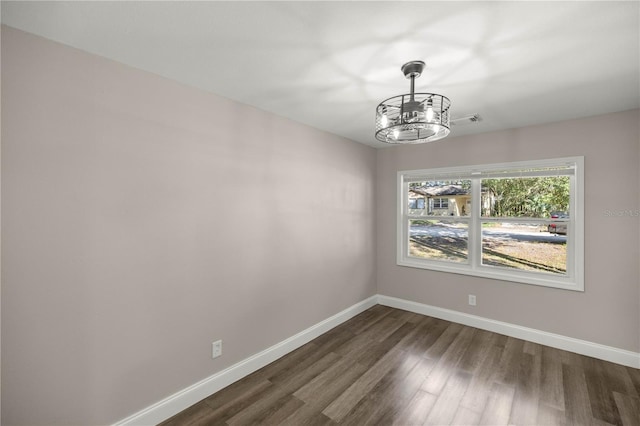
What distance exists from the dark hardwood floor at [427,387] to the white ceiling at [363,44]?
2.42 meters

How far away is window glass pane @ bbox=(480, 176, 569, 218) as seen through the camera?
3.09m

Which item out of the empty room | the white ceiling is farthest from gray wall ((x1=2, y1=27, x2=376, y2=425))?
the white ceiling

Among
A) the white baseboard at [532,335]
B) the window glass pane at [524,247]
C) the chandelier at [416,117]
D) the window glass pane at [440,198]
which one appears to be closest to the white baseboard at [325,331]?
the white baseboard at [532,335]

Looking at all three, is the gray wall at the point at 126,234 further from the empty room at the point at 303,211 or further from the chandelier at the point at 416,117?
the chandelier at the point at 416,117

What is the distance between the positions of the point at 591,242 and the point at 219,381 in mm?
3767

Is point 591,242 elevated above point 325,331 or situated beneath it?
elevated above

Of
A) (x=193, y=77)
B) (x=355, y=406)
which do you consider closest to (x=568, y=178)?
(x=355, y=406)

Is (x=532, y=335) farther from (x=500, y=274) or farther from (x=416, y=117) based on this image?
(x=416, y=117)

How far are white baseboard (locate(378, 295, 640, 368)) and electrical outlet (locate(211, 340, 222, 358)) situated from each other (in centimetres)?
266

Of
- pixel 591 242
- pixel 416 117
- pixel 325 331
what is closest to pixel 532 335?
pixel 591 242

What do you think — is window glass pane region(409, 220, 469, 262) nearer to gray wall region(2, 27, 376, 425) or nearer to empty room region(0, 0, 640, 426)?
empty room region(0, 0, 640, 426)

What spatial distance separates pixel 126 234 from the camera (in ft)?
6.03

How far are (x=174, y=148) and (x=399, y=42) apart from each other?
65.4 inches

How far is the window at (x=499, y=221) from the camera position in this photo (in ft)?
9.94
